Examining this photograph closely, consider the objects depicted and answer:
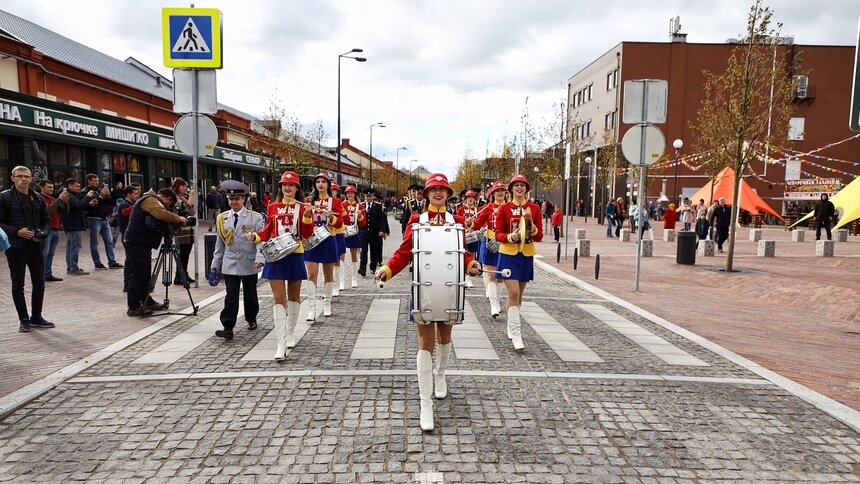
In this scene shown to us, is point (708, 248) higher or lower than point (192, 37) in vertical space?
lower

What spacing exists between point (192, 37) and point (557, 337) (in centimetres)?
754

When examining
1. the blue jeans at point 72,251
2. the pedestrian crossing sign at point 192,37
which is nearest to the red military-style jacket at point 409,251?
the pedestrian crossing sign at point 192,37

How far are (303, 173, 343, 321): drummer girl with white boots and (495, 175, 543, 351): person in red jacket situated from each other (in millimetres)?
2502

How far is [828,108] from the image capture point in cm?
4541

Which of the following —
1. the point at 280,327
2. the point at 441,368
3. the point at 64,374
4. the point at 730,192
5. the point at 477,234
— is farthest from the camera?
the point at 730,192

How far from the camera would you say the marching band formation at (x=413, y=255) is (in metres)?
3.96

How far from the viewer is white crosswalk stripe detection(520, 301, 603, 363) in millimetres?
5950

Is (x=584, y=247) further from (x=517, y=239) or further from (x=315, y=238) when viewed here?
(x=315, y=238)

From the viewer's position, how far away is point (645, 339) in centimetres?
682

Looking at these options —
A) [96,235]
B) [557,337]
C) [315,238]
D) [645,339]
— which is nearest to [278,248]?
[315,238]

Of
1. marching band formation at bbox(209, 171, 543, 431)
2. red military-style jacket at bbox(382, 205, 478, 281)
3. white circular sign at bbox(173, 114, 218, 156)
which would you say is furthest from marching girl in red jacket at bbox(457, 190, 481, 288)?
red military-style jacket at bbox(382, 205, 478, 281)

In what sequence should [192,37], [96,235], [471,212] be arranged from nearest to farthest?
[192,37], [471,212], [96,235]

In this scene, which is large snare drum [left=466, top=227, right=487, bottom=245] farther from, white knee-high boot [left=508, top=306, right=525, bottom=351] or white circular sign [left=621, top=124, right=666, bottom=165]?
white circular sign [left=621, top=124, right=666, bottom=165]

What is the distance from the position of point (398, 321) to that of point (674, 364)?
349 centimetres
